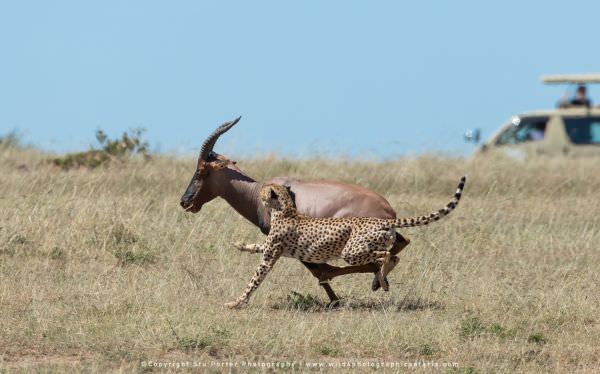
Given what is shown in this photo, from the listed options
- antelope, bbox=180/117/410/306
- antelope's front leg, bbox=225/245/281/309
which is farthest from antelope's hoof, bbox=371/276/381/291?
antelope's front leg, bbox=225/245/281/309

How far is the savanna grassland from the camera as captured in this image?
8.22 m

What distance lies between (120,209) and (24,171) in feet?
13.8

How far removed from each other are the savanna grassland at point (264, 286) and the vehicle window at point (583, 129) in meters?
6.40

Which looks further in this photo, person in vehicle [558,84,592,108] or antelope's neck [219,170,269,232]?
person in vehicle [558,84,592,108]

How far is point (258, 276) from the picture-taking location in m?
9.61

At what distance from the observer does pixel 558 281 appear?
1121 cm

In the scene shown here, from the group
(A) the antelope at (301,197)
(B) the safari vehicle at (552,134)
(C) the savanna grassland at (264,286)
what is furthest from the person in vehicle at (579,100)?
(A) the antelope at (301,197)

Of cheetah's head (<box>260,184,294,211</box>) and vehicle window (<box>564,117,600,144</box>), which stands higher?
cheetah's head (<box>260,184,294,211</box>)

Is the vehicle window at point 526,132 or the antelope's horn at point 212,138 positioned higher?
the antelope's horn at point 212,138

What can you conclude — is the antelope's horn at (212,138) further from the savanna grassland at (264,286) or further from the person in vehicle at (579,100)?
the person in vehicle at (579,100)

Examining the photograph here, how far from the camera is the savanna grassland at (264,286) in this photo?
8.22 m

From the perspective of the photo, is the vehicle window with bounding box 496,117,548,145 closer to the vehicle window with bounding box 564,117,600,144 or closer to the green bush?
the vehicle window with bounding box 564,117,600,144

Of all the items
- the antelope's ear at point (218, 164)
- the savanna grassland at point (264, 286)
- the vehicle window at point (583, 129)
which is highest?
the antelope's ear at point (218, 164)

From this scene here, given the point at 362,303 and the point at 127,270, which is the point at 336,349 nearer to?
the point at 362,303
